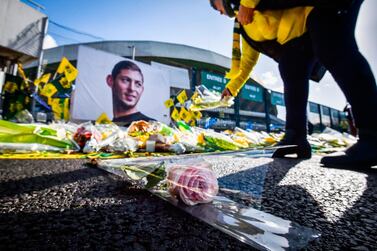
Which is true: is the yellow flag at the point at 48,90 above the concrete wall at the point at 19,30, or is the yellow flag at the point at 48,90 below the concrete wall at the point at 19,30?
below

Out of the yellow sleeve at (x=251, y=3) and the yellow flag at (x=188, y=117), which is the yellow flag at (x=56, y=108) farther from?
the yellow sleeve at (x=251, y=3)

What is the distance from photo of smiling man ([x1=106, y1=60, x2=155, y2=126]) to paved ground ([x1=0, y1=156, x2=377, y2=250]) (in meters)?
2.96

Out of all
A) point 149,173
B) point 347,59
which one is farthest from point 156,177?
point 347,59

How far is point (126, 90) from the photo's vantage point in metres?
3.40

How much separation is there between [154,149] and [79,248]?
0.89 m

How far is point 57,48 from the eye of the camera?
824 cm

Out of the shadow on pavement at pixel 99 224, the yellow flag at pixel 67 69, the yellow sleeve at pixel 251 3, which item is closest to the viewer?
the shadow on pavement at pixel 99 224

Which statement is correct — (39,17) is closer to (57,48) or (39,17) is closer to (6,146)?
(6,146)

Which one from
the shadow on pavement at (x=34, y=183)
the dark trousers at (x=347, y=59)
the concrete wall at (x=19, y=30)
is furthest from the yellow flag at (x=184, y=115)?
the concrete wall at (x=19, y=30)

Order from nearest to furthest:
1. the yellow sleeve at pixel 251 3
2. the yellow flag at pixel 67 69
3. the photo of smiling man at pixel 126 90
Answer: the yellow sleeve at pixel 251 3 → the yellow flag at pixel 67 69 → the photo of smiling man at pixel 126 90

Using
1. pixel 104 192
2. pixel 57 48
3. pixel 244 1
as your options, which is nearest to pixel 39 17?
pixel 244 1

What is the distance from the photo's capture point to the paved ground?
154mm

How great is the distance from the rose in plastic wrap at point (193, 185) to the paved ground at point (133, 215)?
0.02 metres

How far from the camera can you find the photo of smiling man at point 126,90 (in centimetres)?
328
